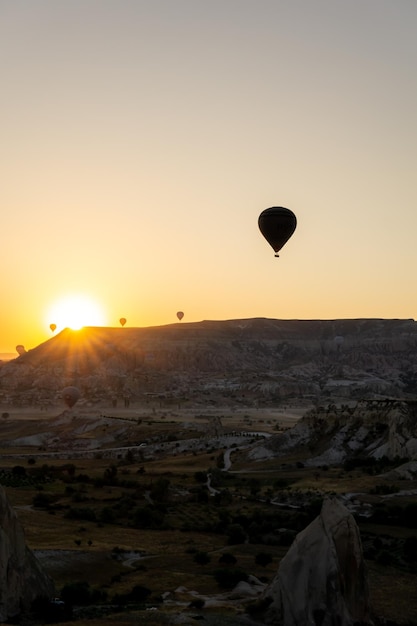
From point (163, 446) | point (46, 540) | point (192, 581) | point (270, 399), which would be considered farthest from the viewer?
point (270, 399)

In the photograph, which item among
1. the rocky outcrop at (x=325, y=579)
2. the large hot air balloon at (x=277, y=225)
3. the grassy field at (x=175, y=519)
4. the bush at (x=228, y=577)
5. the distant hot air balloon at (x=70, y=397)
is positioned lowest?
the grassy field at (x=175, y=519)

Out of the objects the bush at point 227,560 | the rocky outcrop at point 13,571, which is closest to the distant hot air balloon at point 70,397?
the bush at point 227,560

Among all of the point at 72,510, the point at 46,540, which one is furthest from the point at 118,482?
the point at 46,540

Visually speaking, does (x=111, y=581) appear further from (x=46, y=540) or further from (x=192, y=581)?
(x=46, y=540)

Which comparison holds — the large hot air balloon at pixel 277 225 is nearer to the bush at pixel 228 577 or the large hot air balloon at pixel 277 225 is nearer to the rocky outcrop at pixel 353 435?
the rocky outcrop at pixel 353 435

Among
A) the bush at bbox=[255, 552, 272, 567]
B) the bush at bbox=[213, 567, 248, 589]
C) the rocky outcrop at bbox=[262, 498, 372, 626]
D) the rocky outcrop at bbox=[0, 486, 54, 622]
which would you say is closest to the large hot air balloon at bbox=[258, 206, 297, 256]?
the bush at bbox=[255, 552, 272, 567]

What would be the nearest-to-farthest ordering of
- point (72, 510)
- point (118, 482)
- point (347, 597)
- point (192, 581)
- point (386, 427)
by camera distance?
point (347, 597)
point (192, 581)
point (72, 510)
point (118, 482)
point (386, 427)
